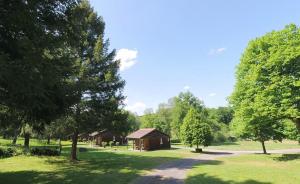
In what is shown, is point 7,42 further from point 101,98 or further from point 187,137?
point 187,137

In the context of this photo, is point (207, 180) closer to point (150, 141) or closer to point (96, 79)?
point (96, 79)

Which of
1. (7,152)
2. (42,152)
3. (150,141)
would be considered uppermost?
(150,141)

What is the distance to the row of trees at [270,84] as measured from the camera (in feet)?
84.0

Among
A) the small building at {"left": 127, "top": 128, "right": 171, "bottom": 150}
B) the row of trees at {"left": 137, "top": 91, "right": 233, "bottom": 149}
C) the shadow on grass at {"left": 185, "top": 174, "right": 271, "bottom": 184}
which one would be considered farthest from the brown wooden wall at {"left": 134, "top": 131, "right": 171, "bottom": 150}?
the shadow on grass at {"left": 185, "top": 174, "right": 271, "bottom": 184}

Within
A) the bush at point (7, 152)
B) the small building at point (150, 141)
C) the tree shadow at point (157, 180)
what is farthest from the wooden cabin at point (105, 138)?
the tree shadow at point (157, 180)

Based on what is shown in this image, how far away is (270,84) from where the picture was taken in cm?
2711

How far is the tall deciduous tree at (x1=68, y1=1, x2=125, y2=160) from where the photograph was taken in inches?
1155

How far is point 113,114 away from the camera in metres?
31.0

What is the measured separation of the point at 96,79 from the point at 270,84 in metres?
18.6

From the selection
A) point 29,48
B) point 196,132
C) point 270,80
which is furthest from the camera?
point 196,132

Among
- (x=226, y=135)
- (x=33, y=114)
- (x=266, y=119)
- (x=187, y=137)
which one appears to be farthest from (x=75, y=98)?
(x=226, y=135)

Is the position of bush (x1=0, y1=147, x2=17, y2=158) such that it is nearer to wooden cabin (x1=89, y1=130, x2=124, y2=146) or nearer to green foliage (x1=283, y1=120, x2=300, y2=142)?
wooden cabin (x1=89, y1=130, x2=124, y2=146)

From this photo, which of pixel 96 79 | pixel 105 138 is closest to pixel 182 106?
pixel 105 138

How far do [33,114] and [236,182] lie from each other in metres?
13.8
